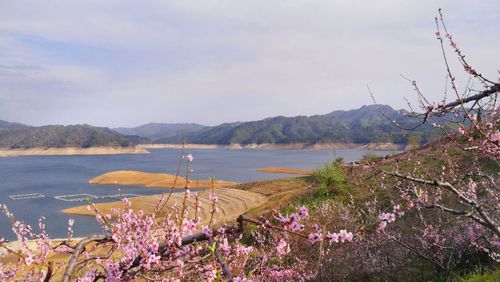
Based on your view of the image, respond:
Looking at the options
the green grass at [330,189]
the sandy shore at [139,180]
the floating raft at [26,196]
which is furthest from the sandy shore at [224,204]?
the sandy shore at [139,180]

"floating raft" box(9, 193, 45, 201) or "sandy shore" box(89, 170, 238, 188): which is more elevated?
"sandy shore" box(89, 170, 238, 188)

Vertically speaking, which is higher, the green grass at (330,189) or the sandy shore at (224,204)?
the green grass at (330,189)

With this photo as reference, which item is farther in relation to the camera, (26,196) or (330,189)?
(26,196)

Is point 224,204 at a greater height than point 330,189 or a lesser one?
lesser

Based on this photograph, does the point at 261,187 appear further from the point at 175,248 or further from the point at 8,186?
the point at 8,186

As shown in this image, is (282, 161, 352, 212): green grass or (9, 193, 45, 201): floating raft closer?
(282, 161, 352, 212): green grass

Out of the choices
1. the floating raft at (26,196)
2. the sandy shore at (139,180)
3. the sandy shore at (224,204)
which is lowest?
the floating raft at (26,196)

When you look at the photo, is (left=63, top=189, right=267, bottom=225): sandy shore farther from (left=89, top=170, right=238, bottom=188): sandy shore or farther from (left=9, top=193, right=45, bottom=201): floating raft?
(left=89, top=170, right=238, bottom=188): sandy shore

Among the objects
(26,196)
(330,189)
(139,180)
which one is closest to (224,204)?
(330,189)

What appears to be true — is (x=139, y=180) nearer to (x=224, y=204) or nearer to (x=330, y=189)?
(x=224, y=204)

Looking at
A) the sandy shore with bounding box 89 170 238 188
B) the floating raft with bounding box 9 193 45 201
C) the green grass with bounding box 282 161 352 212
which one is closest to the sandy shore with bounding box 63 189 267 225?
the green grass with bounding box 282 161 352 212

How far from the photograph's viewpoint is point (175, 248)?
2967mm

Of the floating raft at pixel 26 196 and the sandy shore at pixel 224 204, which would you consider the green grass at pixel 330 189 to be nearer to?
the sandy shore at pixel 224 204

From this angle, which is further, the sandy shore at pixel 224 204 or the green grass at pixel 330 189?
the sandy shore at pixel 224 204
